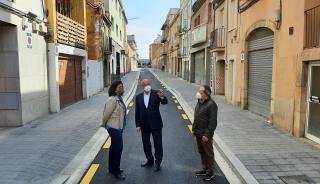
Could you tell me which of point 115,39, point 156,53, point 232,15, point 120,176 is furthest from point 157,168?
point 156,53

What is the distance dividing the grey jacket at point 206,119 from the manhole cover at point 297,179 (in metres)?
1.51

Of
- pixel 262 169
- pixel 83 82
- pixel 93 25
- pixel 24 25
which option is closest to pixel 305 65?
pixel 262 169

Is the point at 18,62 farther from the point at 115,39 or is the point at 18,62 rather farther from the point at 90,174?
→ the point at 115,39

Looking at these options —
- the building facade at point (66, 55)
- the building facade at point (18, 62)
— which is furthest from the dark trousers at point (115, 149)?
the building facade at point (66, 55)

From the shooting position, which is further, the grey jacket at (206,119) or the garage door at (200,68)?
the garage door at (200,68)

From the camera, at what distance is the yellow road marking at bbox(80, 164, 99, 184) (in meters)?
5.53

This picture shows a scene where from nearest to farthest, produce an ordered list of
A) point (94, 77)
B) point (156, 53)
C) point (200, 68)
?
point (94, 77) → point (200, 68) → point (156, 53)

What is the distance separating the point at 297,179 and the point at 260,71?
735cm

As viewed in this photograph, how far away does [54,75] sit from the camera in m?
12.6

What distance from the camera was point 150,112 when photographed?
239 inches

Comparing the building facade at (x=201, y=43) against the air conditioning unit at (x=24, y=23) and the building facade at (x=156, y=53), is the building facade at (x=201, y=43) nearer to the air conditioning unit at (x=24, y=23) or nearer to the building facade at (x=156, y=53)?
the air conditioning unit at (x=24, y=23)

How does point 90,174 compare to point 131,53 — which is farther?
point 131,53

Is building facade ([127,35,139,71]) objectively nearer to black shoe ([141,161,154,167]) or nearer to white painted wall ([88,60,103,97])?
white painted wall ([88,60,103,97])

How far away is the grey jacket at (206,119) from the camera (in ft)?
17.9
